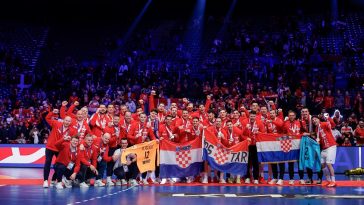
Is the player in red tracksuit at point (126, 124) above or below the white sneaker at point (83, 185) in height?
above

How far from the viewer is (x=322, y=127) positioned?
49.5 feet

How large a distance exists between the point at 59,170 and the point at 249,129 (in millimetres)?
5298

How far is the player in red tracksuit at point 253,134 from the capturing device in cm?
1561

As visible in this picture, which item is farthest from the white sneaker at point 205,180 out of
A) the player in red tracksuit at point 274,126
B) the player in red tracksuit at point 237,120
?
the player in red tracksuit at point 274,126

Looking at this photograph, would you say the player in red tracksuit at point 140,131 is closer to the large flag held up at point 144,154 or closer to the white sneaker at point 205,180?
the large flag held up at point 144,154

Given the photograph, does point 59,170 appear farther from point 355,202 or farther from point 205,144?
point 355,202

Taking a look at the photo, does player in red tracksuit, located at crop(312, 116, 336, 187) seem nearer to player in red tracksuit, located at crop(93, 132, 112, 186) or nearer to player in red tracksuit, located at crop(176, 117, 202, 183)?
player in red tracksuit, located at crop(176, 117, 202, 183)

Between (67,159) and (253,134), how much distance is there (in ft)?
16.9

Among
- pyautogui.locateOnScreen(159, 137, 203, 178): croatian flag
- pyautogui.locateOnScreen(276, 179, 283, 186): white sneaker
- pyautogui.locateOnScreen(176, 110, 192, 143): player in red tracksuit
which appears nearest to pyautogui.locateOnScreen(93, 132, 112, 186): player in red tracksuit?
pyautogui.locateOnScreen(159, 137, 203, 178): croatian flag

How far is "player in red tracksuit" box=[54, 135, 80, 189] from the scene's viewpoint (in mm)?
14094

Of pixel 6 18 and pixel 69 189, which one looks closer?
pixel 69 189

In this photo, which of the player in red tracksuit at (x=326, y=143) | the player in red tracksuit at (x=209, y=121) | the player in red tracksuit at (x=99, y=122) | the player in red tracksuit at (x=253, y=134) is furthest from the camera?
the player in red tracksuit at (x=209, y=121)

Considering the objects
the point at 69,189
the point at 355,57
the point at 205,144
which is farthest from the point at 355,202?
the point at 355,57

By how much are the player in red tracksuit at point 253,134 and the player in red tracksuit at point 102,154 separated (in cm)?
386
